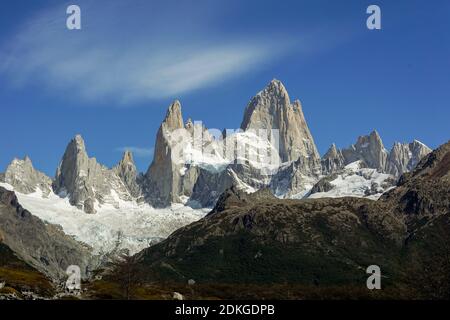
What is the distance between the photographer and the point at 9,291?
160250 millimetres

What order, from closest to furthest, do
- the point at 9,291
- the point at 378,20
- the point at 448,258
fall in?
the point at 448,258 → the point at 9,291 → the point at 378,20
